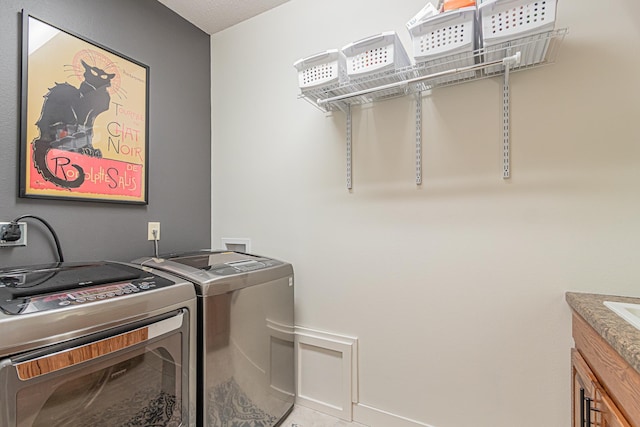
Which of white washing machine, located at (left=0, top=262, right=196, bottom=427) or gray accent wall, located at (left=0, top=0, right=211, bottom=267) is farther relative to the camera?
gray accent wall, located at (left=0, top=0, right=211, bottom=267)

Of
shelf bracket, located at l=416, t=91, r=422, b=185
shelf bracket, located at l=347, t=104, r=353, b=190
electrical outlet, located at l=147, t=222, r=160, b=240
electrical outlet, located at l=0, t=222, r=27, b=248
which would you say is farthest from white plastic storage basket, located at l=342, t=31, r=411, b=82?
electrical outlet, located at l=0, t=222, r=27, b=248

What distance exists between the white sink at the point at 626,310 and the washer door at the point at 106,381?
1.53 metres

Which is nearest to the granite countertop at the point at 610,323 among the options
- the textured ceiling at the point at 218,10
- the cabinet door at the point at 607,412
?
the cabinet door at the point at 607,412

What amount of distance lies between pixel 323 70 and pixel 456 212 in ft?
3.15

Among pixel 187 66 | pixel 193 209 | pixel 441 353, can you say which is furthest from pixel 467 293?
pixel 187 66

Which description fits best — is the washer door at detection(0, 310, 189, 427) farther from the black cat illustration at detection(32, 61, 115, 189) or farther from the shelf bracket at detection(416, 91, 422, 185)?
the shelf bracket at detection(416, 91, 422, 185)

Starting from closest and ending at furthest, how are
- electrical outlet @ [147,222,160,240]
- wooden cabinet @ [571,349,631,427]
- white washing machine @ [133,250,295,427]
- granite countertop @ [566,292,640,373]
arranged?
granite countertop @ [566,292,640,373] → wooden cabinet @ [571,349,631,427] → white washing machine @ [133,250,295,427] → electrical outlet @ [147,222,160,240]

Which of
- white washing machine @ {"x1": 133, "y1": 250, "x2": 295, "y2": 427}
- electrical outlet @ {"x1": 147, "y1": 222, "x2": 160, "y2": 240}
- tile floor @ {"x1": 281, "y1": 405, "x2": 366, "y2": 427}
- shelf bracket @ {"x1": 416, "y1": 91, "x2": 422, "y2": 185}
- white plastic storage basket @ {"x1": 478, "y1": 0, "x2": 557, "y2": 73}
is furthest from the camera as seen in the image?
electrical outlet @ {"x1": 147, "y1": 222, "x2": 160, "y2": 240}

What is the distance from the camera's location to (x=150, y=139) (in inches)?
74.1

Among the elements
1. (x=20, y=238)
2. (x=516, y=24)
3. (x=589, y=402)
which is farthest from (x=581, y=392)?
(x=20, y=238)

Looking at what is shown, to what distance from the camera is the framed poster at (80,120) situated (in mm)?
1381

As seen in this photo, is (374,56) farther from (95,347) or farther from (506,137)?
(95,347)

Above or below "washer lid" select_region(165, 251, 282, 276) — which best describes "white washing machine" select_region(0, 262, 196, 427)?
below

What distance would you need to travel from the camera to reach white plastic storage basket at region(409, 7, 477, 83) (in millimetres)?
1185
